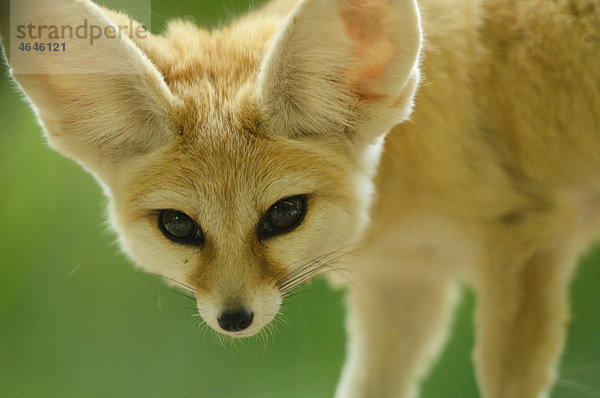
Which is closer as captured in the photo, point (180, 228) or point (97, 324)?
point (180, 228)

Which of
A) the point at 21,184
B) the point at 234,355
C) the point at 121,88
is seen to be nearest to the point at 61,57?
the point at 121,88

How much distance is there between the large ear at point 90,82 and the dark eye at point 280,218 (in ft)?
0.90

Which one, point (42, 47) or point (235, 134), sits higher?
point (42, 47)

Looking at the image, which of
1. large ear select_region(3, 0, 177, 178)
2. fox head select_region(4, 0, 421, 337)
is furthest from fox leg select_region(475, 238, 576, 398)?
large ear select_region(3, 0, 177, 178)

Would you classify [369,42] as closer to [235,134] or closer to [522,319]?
[235,134]

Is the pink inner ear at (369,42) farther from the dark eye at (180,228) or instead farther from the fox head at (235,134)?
the dark eye at (180,228)

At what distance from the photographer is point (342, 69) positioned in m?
1.45

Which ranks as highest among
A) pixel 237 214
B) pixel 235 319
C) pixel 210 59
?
pixel 210 59

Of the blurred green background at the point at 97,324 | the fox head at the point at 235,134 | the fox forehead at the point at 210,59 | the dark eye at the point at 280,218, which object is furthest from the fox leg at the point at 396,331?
the fox forehead at the point at 210,59

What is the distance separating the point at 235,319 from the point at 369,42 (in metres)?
0.62

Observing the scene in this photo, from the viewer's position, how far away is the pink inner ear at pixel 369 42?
132cm

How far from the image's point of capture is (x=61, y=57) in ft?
4.55

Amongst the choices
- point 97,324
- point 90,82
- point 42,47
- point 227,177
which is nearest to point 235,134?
point 227,177

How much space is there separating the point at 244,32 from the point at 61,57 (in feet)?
1.61
